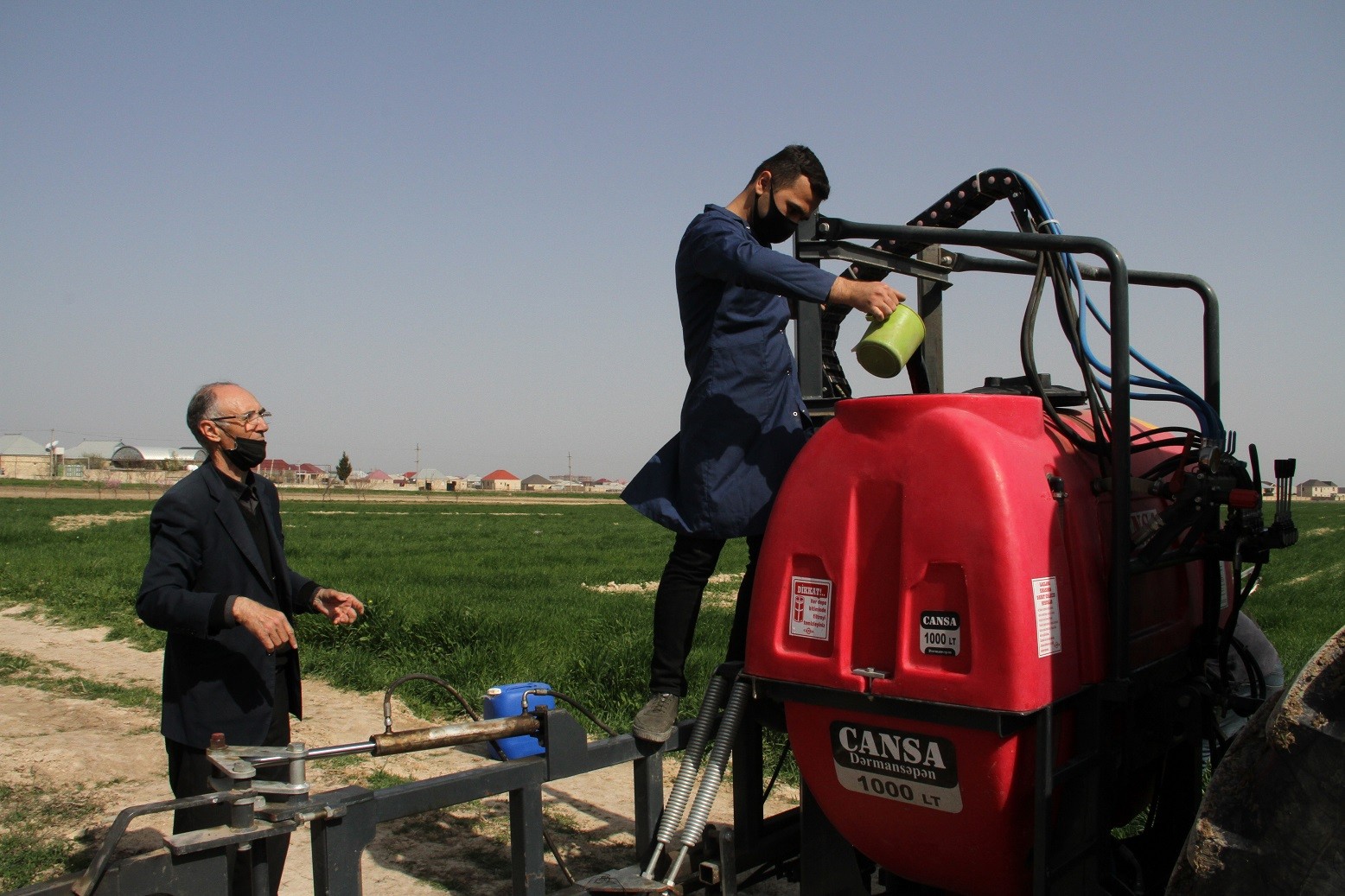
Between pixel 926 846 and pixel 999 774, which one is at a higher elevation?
pixel 999 774

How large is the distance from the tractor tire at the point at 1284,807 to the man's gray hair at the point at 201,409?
3043 millimetres

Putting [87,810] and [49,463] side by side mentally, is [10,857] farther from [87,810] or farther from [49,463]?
[49,463]

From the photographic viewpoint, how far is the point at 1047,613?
2090 mm

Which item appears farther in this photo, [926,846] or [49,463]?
[49,463]

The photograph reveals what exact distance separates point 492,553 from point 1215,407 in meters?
18.4

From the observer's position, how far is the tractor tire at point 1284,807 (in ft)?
5.01

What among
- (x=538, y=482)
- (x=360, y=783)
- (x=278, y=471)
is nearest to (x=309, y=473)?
(x=278, y=471)

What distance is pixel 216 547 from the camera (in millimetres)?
3352

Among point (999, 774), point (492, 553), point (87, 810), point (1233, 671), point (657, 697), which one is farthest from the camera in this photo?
point (492, 553)

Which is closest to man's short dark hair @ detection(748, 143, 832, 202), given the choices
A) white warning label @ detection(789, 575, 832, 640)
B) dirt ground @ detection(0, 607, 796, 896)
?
white warning label @ detection(789, 575, 832, 640)

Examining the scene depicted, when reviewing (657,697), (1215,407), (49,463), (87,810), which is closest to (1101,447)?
(1215,407)

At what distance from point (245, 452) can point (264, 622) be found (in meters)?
0.80

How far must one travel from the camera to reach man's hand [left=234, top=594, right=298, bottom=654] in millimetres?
2891

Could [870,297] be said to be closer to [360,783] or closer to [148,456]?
[360,783]
